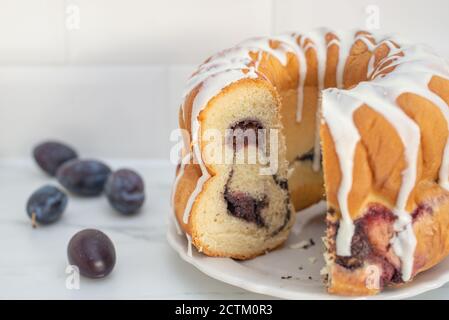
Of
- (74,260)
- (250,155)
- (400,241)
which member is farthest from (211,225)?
(400,241)

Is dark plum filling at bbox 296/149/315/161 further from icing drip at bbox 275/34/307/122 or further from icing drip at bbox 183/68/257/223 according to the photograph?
icing drip at bbox 183/68/257/223

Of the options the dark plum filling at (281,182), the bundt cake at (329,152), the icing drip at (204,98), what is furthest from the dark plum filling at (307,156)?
the icing drip at (204,98)

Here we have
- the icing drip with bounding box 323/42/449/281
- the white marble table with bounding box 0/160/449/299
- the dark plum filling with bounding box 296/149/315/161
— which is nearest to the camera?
the icing drip with bounding box 323/42/449/281

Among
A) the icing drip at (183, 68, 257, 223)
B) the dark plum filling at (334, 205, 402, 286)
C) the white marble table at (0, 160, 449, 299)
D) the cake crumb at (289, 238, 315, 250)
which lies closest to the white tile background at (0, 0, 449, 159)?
the white marble table at (0, 160, 449, 299)

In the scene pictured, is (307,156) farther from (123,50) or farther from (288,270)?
(123,50)

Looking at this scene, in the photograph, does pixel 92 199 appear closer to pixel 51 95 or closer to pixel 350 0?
pixel 51 95

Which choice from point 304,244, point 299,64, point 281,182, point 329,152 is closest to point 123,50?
point 299,64
